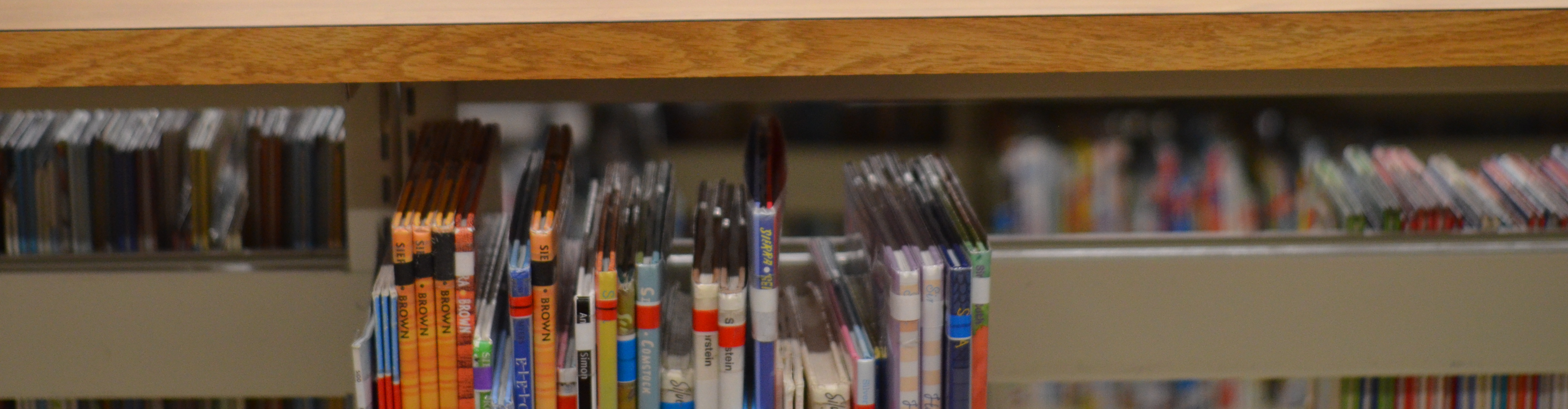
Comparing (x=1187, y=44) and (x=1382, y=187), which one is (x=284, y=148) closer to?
(x=1187, y=44)

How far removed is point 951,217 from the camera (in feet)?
2.49

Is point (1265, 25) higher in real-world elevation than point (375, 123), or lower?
higher

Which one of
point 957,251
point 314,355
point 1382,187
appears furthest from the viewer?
point 1382,187

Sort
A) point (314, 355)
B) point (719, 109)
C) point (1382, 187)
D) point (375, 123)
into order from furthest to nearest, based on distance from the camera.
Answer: point (719, 109) < point (1382, 187) < point (314, 355) < point (375, 123)

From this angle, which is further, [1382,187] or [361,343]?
[1382,187]

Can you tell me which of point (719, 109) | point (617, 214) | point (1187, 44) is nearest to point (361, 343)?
point (617, 214)

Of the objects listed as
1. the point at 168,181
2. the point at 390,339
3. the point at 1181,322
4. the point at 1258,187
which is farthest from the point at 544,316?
the point at 1258,187

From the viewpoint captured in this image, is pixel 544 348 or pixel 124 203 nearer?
pixel 544 348

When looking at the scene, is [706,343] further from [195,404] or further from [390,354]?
[195,404]

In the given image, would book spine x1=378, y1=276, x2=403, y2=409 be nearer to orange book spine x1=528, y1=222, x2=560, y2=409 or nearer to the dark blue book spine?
orange book spine x1=528, y1=222, x2=560, y2=409

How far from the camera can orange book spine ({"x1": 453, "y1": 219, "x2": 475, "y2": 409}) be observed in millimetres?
674

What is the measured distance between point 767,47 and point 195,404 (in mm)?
868

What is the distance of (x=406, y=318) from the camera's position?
68cm

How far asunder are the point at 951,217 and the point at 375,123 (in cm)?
51
